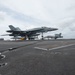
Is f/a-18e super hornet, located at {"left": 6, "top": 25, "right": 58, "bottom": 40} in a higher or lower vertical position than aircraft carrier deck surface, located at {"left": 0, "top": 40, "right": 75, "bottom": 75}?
higher

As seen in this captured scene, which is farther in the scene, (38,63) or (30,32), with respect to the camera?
→ (30,32)

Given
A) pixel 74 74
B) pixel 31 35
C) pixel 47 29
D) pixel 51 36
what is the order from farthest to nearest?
pixel 51 36
pixel 31 35
pixel 47 29
pixel 74 74

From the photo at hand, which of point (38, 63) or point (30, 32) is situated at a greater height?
point (30, 32)

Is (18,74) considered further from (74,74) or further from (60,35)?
(60,35)

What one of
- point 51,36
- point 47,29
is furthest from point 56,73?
point 51,36

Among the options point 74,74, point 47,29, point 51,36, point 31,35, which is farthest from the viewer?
point 51,36

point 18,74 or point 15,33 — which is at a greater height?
point 15,33

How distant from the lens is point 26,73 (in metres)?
5.91

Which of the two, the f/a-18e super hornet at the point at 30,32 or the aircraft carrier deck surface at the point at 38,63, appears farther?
the f/a-18e super hornet at the point at 30,32

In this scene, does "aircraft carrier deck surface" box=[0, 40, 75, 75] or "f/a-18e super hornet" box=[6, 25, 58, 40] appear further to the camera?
"f/a-18e super hornet" box=[6, 25, 58, 40]

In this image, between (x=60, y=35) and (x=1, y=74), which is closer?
(x=1, y=74)

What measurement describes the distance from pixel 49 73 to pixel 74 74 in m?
1.01

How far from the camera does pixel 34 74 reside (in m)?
5.77

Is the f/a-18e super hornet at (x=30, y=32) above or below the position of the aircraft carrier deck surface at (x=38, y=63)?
above
